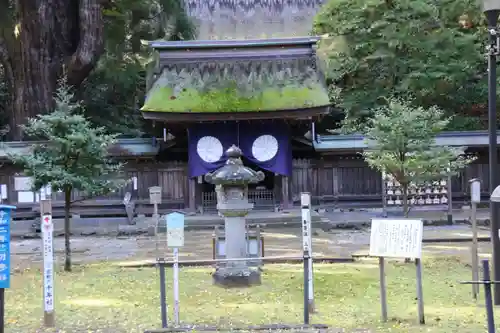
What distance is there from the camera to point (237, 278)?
32.3ft

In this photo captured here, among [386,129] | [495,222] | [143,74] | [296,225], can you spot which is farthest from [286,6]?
[495,222]

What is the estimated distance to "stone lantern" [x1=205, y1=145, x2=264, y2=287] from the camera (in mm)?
9859

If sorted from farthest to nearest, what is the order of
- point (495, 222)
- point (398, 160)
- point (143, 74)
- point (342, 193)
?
point (143, 74) → point (342, 193) → point (398, 160) → point (495, 222)

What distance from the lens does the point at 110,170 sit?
12484mm

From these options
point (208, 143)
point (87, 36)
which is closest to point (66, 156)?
point (208, 143)

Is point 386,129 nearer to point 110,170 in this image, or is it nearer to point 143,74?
point 110,170

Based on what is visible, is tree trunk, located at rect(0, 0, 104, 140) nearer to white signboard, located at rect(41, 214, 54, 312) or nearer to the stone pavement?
the stone pavement

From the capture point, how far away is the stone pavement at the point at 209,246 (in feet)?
44.9

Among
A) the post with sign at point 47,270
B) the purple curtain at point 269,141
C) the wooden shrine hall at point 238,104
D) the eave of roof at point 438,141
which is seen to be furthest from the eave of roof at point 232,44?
the post with sign at point 47,270

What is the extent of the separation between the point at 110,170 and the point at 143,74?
17886 mm

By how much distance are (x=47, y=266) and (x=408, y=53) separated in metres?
20.6

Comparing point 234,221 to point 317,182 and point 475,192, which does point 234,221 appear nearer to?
point 475,192

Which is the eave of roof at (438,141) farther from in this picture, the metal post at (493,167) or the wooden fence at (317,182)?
the metal post at (493,167)

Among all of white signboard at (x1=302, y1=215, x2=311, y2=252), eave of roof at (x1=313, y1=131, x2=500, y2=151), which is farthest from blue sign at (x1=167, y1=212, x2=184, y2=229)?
eave of roof at (x1=313, y1=131, x2=500, y2=151)
